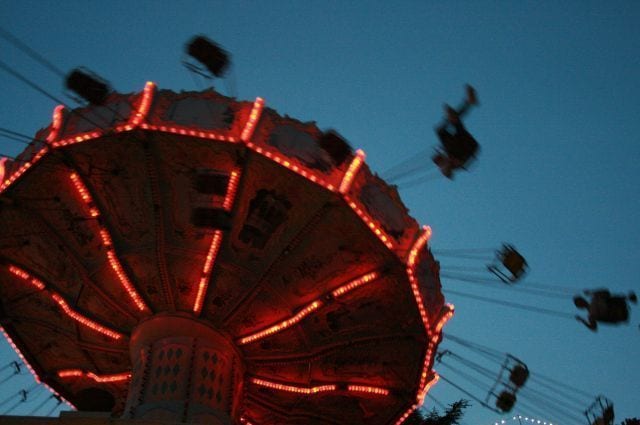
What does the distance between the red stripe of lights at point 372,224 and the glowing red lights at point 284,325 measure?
91.4 inches

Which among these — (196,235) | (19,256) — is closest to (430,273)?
(196,235)

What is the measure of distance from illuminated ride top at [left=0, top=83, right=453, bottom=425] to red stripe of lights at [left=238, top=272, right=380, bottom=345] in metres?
0.04

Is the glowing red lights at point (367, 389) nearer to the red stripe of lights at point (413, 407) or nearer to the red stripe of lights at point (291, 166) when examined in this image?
the red stripe of lights at point (413, 407)

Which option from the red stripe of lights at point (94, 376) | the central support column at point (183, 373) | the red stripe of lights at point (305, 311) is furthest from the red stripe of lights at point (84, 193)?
the red stripe of lights at point (94, 376)

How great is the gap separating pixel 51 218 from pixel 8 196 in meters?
0.97

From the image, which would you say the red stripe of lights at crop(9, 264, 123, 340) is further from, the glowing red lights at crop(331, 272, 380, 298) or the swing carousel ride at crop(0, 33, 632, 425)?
the glowing red lights at crop(331, 272, 380, 298)

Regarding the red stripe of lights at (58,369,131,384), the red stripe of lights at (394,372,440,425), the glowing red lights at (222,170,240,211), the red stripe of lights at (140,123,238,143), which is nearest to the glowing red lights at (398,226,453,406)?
the red stripe of lights at (394,372,440,425)

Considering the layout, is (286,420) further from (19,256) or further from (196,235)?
(19,256)

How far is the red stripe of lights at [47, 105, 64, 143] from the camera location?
13.3m

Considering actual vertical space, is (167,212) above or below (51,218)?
above

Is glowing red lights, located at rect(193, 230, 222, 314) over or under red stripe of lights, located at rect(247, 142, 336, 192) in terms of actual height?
under

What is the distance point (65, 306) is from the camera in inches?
611

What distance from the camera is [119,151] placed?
43.1 ft

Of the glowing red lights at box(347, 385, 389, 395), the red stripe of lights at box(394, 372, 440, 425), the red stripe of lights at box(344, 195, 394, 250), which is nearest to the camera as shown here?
the red stripe of lights at box(344, 195, 394, 250)
